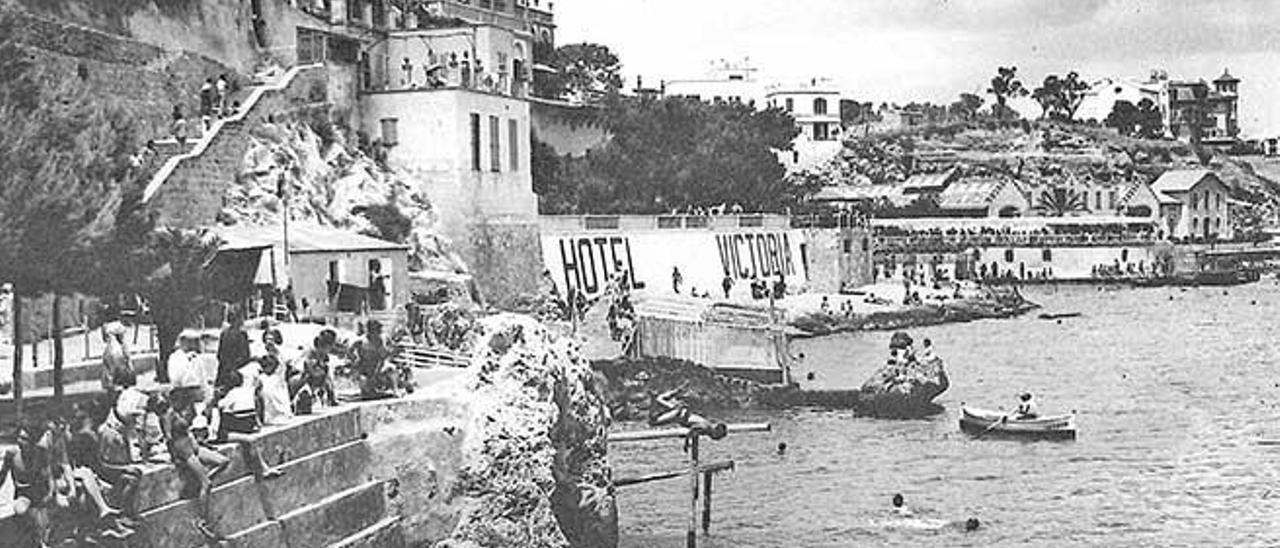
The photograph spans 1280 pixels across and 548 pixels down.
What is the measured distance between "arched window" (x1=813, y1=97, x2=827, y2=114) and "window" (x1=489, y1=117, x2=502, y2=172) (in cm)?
6417

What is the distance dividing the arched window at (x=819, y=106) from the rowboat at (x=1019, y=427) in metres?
70.0

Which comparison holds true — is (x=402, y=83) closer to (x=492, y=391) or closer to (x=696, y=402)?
(x=696, y=402)

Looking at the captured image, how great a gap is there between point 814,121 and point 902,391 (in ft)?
223

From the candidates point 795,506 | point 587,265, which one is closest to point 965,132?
point 587,265

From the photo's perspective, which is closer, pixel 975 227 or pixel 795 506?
pixel 795 506

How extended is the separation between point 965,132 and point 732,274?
64011 millimetres

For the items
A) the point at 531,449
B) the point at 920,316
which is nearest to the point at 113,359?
the point at 531,449

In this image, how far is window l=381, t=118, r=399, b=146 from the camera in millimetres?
35156

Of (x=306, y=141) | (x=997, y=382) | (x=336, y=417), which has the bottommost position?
(x=997, y=382)

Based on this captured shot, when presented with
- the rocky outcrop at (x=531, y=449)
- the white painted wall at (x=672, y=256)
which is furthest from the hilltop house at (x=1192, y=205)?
the rocky outcrop at (x=531, y=449)

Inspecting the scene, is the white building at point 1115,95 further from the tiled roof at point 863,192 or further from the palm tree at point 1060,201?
the tiled roof at point 863,192

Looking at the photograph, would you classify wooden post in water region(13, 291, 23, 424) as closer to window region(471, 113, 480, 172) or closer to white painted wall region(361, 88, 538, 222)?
white painted wall region(361, 88, 538, 222)

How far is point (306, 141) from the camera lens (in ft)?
105

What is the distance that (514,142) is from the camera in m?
37.0
